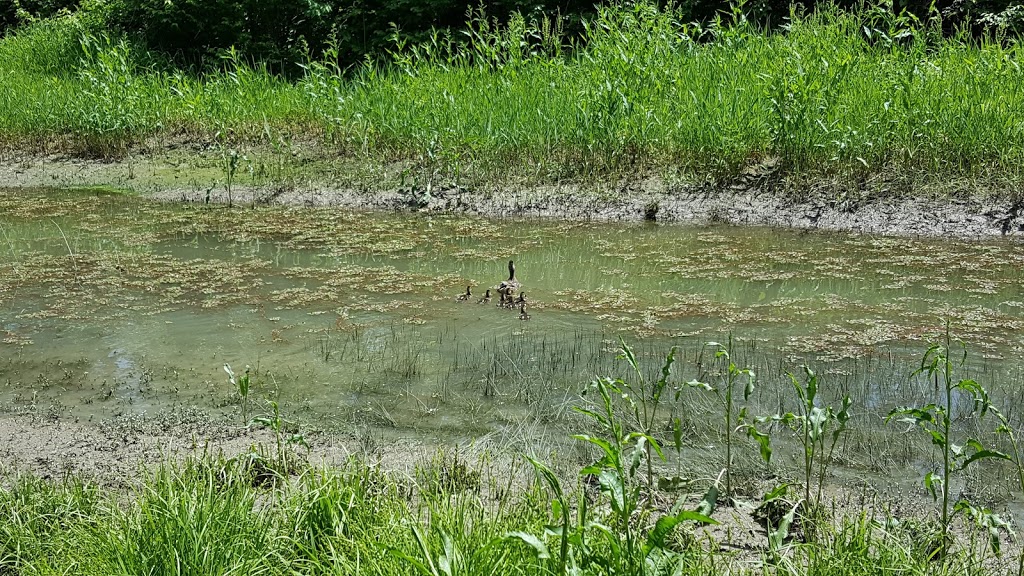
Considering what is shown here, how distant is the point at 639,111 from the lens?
874 centimetres

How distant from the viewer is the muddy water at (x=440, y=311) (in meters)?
4.63

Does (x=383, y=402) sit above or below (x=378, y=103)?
below

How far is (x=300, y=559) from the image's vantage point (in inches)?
106

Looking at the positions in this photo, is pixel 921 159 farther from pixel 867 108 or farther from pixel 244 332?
pixel 244 332

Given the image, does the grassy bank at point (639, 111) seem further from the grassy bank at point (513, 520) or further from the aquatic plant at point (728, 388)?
the grassy bank at point (513, 520)

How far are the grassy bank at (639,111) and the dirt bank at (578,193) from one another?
14 cm


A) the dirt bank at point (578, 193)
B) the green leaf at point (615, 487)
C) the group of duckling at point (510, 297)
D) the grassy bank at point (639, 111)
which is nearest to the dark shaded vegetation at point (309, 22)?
the grassy bank at point (639, 111)

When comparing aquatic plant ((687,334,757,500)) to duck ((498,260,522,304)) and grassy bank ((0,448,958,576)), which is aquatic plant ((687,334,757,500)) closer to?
grassy bank ((0,448,958,576))

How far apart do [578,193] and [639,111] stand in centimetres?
99

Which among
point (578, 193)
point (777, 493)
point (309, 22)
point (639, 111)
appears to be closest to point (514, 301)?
point (578, 193)

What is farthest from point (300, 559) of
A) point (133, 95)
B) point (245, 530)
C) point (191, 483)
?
point (133, 95)

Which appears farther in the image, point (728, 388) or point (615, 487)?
point (728, 388)

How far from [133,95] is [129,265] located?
17.0 ft

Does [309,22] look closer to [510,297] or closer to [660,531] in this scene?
[510,297]
